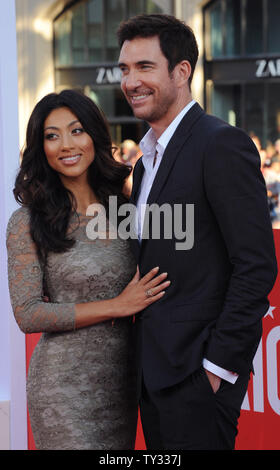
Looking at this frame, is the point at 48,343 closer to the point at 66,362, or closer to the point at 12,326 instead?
the point at 66,362

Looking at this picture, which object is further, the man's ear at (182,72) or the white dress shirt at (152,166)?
the man's ear at (182,72)

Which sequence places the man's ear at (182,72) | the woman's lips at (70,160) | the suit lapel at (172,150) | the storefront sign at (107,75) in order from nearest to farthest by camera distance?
the suit lapel at (172,150)
the man's ear at (182,72)
the woman's lips at (70,160)
the storefront sign at (107,75)

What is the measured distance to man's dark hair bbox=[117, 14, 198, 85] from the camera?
2340mm

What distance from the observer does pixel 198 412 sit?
221 cm

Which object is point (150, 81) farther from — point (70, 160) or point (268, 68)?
point (268, 68)

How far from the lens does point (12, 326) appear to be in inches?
132

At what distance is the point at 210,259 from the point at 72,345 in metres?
0.66

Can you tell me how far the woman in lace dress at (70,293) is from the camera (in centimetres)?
246

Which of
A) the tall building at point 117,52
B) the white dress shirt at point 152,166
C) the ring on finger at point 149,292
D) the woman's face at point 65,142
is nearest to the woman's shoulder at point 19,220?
the woman's face at point 65,142

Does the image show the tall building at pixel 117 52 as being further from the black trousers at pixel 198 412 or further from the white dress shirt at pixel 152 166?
the black trousers at pixel 198 412

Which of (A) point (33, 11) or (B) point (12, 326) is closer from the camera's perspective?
(B) point (12, 326)

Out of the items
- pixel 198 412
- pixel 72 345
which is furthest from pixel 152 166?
pixel 198 412
